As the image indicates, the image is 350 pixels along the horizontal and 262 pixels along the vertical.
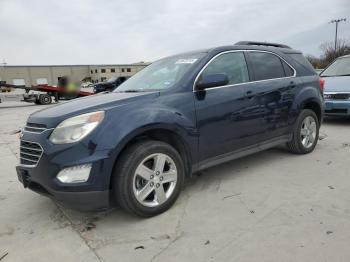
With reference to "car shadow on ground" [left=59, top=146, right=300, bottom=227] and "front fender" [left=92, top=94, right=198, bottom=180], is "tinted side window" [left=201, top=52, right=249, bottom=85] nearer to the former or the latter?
"front fender" [left=92, top=94, right=198, bottom=180]

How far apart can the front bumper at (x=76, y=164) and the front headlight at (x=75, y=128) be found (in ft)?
0.21

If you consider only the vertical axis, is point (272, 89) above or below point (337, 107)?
above

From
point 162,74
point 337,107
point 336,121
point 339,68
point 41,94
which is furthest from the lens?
point 41,94

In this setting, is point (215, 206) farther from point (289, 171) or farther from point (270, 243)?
point (289, 171)

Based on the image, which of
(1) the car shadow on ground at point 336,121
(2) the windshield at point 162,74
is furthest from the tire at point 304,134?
(1) the car shadow on ground at point 336,121

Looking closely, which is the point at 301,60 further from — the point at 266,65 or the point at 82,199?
the point at 82,199

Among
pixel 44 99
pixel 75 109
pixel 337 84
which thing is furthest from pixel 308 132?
pixel 44 99

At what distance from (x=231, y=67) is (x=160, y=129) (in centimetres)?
146

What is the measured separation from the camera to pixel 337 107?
290 inches

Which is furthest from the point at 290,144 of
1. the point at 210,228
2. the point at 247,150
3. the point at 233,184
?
the point at 210,228

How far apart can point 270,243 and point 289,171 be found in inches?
77.2

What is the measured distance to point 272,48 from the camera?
480cm

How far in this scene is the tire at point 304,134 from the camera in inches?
195

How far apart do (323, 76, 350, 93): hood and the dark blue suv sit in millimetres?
3268
